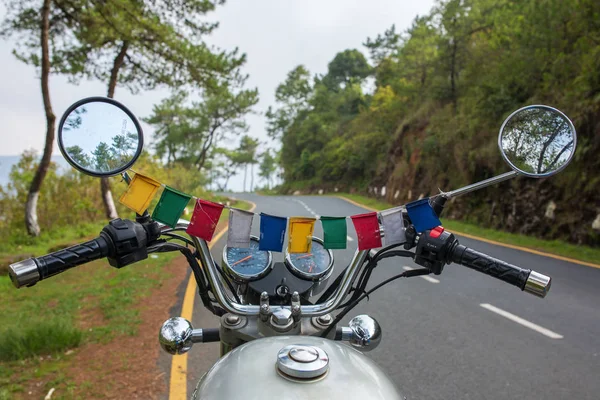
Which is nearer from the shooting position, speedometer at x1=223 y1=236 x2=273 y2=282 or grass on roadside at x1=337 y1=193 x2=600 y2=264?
speedometer at x1=223 y1=236 x2=273 y2=282

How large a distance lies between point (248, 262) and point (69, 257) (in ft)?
2.11

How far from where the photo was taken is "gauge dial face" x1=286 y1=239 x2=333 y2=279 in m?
1.66

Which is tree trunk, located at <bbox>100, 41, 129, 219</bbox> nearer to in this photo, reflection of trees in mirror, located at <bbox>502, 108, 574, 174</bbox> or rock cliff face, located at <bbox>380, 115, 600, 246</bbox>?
rock cliff face, located at <bbox>380, 115, 600, 246</bbox>

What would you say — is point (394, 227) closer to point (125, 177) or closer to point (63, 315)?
point (125, 177)

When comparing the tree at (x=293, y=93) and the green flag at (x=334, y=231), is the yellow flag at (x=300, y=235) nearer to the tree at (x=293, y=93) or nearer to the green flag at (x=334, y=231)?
the green flag at (x=334, y=231)

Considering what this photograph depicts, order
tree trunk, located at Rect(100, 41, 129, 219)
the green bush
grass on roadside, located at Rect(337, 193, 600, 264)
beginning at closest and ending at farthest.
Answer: the green bush, grass on roadside, located at Rect(337, 193, 600, 264), tree trunk, located at Rect(100, 41, 129, 219)

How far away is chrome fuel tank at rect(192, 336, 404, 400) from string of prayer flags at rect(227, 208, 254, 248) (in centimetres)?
46

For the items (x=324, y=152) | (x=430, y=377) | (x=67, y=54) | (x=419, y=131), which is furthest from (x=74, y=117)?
(x=324, y=152)

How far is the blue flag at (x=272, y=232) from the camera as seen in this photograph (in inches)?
59.6

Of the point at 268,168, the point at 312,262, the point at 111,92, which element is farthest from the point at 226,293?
the point at 268,168

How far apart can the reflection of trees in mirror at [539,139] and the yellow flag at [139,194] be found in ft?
4.07

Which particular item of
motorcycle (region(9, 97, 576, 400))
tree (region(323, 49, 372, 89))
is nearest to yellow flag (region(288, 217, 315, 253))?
motorcycle (region(9, 97, 576, 400))

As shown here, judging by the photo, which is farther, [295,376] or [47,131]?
[47,131]

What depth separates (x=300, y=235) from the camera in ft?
5.07
